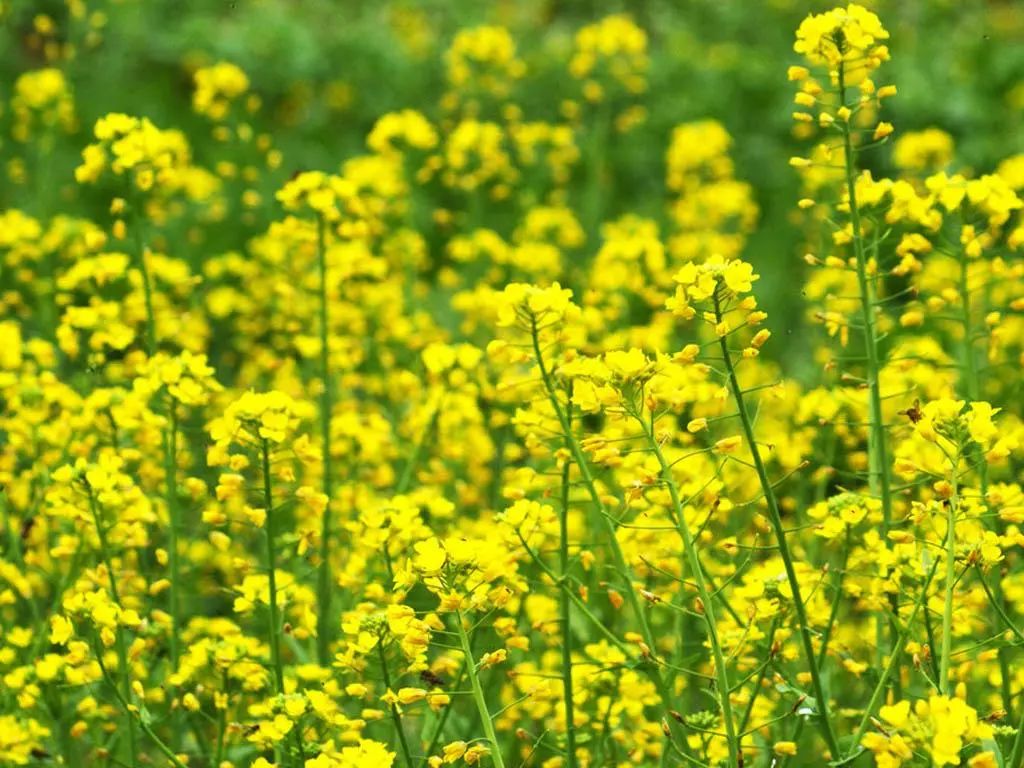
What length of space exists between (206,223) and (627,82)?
2.18 meters

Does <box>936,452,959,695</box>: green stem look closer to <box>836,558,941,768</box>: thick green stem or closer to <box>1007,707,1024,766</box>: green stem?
<box>836,558,941,768</box>: thick green stem

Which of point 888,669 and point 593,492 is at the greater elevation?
point 593,492

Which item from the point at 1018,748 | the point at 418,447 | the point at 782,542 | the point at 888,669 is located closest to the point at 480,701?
the point at 782,542

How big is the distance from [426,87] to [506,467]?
17.3 ft

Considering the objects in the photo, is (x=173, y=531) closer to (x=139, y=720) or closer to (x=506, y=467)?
(x=139, y=720)

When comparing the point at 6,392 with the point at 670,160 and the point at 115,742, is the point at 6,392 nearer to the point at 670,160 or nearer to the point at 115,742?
the point at 115,742

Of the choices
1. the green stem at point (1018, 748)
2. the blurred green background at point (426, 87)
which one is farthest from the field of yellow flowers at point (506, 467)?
the blurred green background at point (426, 87)

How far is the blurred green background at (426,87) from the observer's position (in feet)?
29.4

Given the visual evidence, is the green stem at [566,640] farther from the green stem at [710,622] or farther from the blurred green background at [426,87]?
the blurred green background at [426,87]

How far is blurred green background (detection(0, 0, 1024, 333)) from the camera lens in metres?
8.97

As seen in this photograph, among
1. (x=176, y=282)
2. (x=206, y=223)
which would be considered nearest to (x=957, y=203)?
(x=176, y=282)

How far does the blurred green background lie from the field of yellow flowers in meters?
0.25

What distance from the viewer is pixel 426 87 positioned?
33.7 ft

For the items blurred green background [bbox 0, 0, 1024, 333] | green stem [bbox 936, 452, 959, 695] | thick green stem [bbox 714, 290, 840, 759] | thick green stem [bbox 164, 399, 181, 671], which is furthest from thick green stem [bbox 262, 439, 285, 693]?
blurred green background [bbox 0, 0, 1024, 333]
